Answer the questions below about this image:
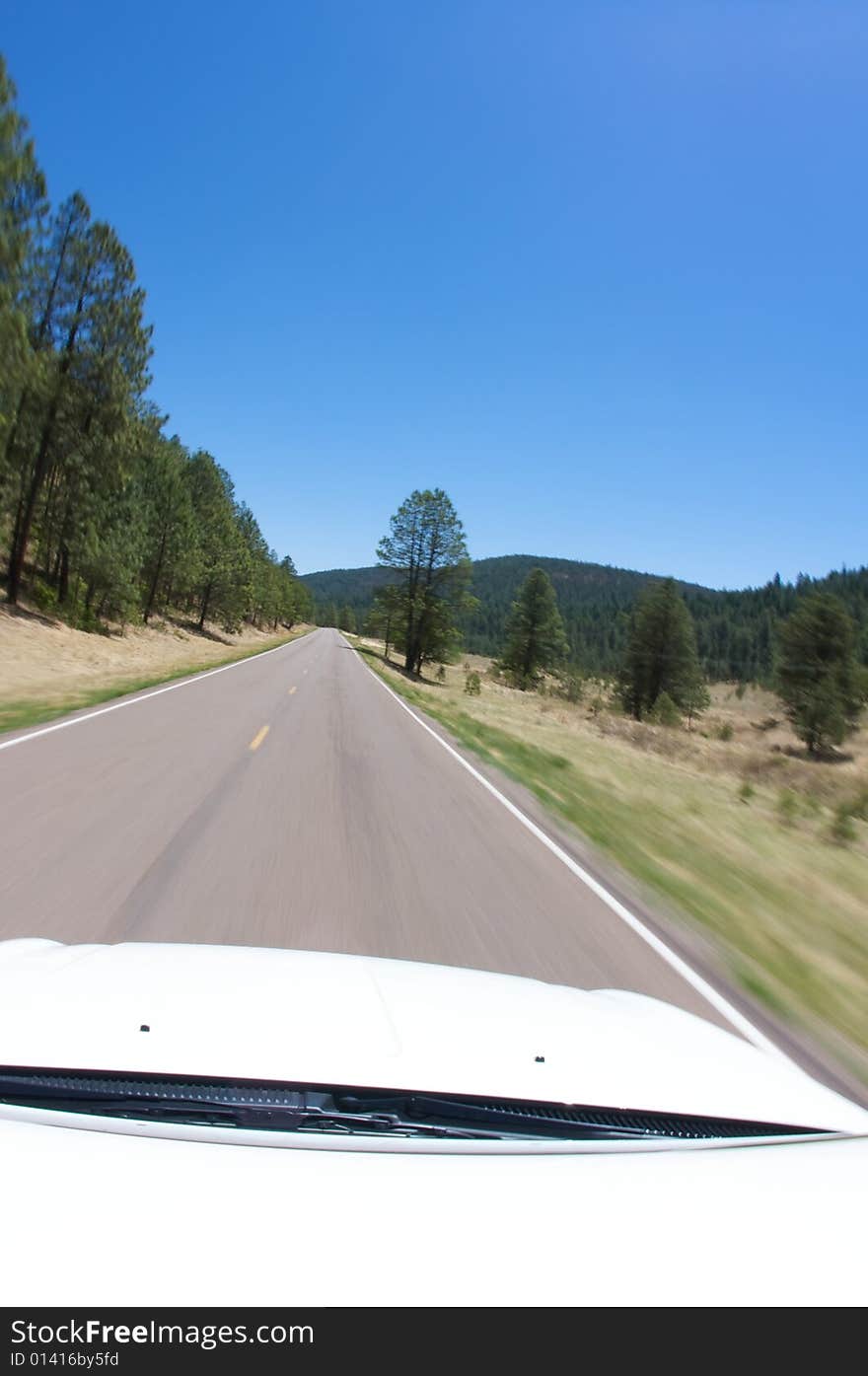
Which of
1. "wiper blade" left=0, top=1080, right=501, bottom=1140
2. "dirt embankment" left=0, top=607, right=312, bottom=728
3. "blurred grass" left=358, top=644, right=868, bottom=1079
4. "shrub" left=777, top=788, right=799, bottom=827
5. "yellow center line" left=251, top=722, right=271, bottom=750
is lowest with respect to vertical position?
"dirt embankment" left=0, top=607, right=312, bottom=728

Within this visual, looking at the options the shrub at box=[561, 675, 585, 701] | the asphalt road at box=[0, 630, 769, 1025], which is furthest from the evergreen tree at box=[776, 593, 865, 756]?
the asphalt road at box=[0, 630, 769, 1025]

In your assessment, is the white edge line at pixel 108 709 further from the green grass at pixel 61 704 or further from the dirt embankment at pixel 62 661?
the dirt embankment at pixel 62 661

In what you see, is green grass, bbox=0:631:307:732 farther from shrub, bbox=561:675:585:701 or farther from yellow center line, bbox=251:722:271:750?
shrub, bbox=561:675:585:701

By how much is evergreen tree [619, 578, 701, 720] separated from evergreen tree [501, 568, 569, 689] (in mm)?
7751

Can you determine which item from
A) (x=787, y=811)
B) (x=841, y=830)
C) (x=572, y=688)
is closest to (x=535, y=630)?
(x=572, y=688)

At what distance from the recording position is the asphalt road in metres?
4.50

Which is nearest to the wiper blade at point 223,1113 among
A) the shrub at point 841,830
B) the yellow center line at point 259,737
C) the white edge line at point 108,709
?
the white edge line at point 108,709

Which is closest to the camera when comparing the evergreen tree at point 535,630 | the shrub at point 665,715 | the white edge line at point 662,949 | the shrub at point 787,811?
the white edge line at point 662,949

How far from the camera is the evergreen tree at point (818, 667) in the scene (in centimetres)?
3919

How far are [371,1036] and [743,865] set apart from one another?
24.5 feet

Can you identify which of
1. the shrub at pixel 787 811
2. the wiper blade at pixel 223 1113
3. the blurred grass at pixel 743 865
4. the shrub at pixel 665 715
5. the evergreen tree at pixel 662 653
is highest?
the evergreen tree at pixel 662 653

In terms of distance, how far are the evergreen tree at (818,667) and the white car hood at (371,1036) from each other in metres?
41.2

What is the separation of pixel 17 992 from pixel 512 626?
57.6m
